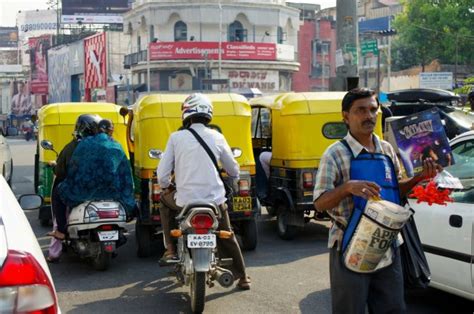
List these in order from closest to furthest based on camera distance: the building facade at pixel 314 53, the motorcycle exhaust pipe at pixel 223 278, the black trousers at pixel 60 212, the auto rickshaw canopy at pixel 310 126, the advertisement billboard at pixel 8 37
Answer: the motorcycle exhaust pipe at pixel 223 278 → the black trousers at pixel 60 212 → the auto rickshaw canopy at pixel 310 126 → the building facade at pixel 314 53 → the advertisement billboard at pixel 8 37

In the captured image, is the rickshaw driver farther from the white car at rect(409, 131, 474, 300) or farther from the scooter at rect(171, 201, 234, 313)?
the scooter at rect(171, 201, 234, 313)

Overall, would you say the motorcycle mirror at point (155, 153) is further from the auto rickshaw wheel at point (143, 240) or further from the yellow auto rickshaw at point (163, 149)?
the auto rickshaw wheel at point (143, 240)

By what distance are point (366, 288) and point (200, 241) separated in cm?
217

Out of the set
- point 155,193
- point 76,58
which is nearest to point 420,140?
point 155,193

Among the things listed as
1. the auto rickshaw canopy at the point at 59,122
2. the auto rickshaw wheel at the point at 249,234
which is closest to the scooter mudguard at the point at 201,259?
the auto rickshaw wheel at the point at 249,234

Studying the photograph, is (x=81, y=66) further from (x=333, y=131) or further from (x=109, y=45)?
(x=333, y=131)

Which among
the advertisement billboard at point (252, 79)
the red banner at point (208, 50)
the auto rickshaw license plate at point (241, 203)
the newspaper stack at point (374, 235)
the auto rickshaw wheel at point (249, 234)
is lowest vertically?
the auto rickshaw wheel at point (249, 234)

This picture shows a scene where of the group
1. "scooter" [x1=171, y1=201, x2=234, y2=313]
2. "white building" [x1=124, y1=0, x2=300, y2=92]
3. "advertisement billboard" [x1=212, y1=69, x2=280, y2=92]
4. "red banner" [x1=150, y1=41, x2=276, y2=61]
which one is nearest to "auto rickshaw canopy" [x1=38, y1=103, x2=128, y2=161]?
"scooter" [x1=171, y1=201, x2=234, y2=313]

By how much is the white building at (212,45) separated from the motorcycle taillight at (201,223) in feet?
148

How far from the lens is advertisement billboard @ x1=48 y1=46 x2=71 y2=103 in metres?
71.9

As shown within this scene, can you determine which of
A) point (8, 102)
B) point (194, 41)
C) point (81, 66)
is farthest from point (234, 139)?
point (8, 102)

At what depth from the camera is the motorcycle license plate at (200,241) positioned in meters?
5.71

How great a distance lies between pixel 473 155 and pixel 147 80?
48156mm

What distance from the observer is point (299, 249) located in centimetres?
895
